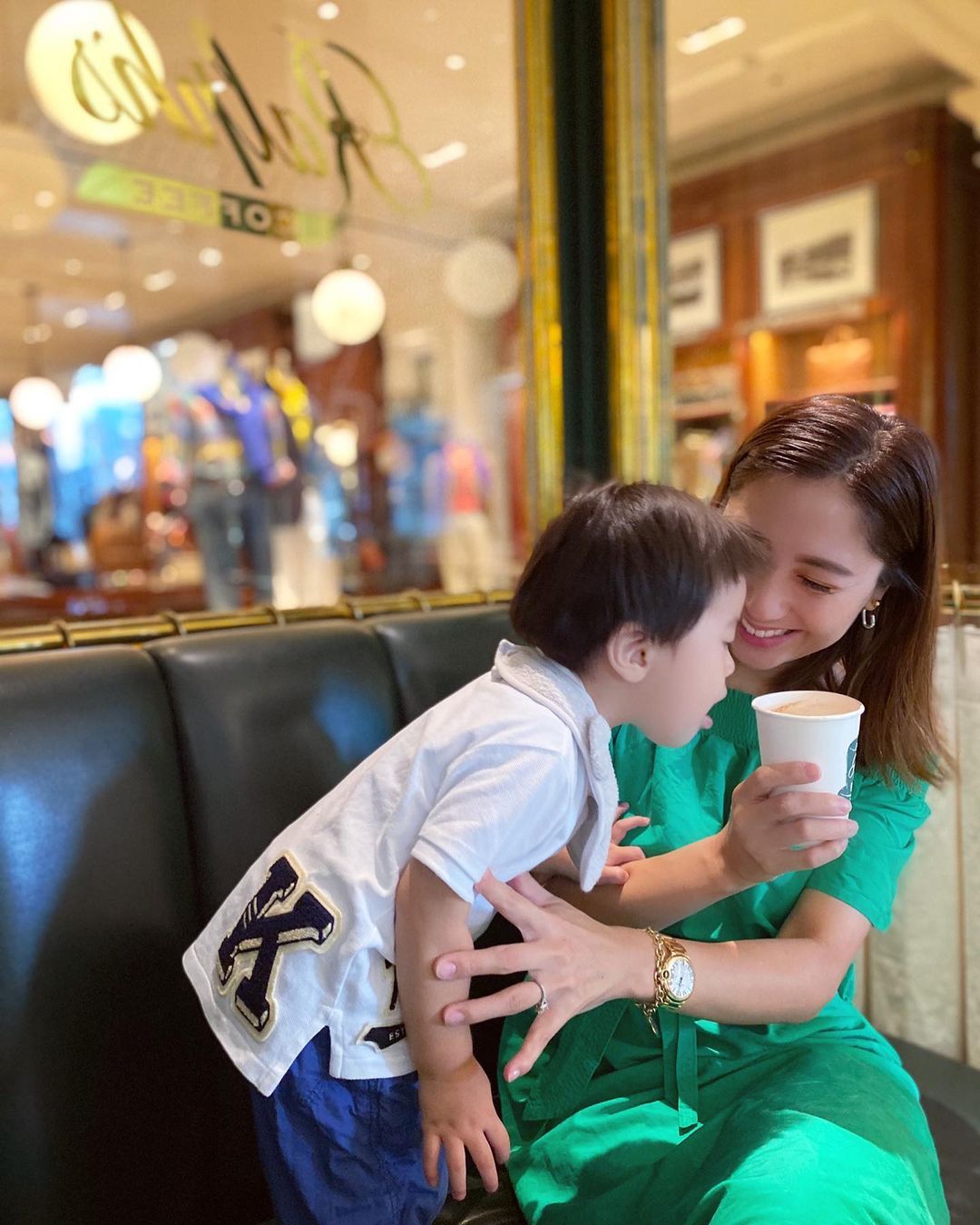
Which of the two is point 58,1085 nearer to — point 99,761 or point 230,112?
point 99,761

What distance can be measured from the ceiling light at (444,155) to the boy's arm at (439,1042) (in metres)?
1.86

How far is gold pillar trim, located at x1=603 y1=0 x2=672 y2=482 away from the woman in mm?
1013

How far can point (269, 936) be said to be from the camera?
0.96 m

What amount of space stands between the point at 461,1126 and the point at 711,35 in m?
4.09

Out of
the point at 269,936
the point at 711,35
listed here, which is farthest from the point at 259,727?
the point at 711,35

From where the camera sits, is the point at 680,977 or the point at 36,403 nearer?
Answer: the point at 680,977

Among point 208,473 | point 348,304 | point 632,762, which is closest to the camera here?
point 632,762

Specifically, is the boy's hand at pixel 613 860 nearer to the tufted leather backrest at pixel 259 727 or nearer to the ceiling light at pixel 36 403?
the tufted leather backrest at pixel 259 727

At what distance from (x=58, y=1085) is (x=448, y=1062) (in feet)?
1.61

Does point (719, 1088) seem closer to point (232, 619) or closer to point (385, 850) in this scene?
point (385, 850)

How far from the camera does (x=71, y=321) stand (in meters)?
10.3

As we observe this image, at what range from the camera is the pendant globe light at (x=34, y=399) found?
8.92 meters

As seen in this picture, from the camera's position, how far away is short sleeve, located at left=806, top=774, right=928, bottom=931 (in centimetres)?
109

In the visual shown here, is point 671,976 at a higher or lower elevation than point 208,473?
lower
